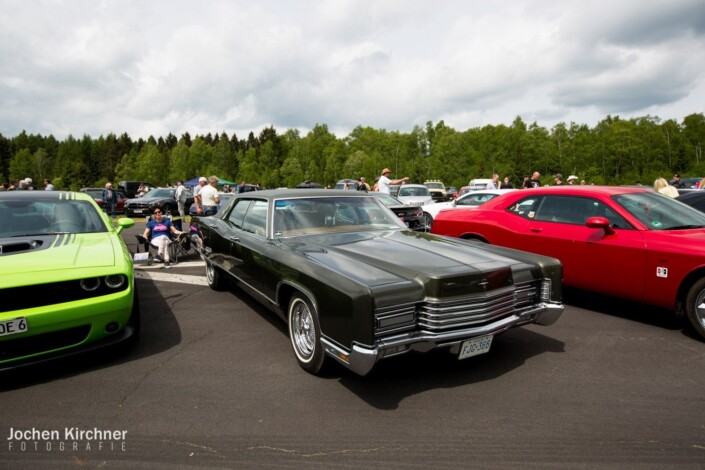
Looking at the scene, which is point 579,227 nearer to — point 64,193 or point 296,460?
point 296,460

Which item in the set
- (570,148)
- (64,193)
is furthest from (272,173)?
(64,193)

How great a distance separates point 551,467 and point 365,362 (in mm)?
1193

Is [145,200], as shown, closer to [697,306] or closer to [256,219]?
[256,219]

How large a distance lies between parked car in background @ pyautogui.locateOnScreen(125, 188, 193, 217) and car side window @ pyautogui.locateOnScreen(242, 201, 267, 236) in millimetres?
17519

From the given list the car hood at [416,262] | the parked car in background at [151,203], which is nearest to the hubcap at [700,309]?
the car hood at [416,262]

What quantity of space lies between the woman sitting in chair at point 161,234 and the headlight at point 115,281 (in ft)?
15.9

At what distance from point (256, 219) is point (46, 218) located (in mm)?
2183

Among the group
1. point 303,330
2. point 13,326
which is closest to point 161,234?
point 13,326

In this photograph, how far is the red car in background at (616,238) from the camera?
13.9 ft

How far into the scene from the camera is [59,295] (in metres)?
3.34

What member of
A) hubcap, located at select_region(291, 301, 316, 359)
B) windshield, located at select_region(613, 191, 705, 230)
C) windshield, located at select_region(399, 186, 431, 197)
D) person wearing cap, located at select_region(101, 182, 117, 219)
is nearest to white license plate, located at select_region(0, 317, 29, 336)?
hubcap, located at select_region(291, 301, 316, 359)

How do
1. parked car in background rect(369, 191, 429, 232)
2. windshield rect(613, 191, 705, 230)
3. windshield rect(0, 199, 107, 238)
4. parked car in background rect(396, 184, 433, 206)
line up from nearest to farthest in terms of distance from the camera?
windshield rect(0, 199, 107, 238), windshield rect(613, 191, 705, 230), parked car in background rect(369, 191, 429, 232), parked car in background rect(396, 184, 433, 206)

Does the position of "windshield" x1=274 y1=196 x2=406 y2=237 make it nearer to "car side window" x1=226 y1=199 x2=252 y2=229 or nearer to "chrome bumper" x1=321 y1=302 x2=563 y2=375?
"car side window" x1=226 y1=199 x2=252 y2=229

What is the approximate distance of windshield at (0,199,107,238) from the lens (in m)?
4.34
